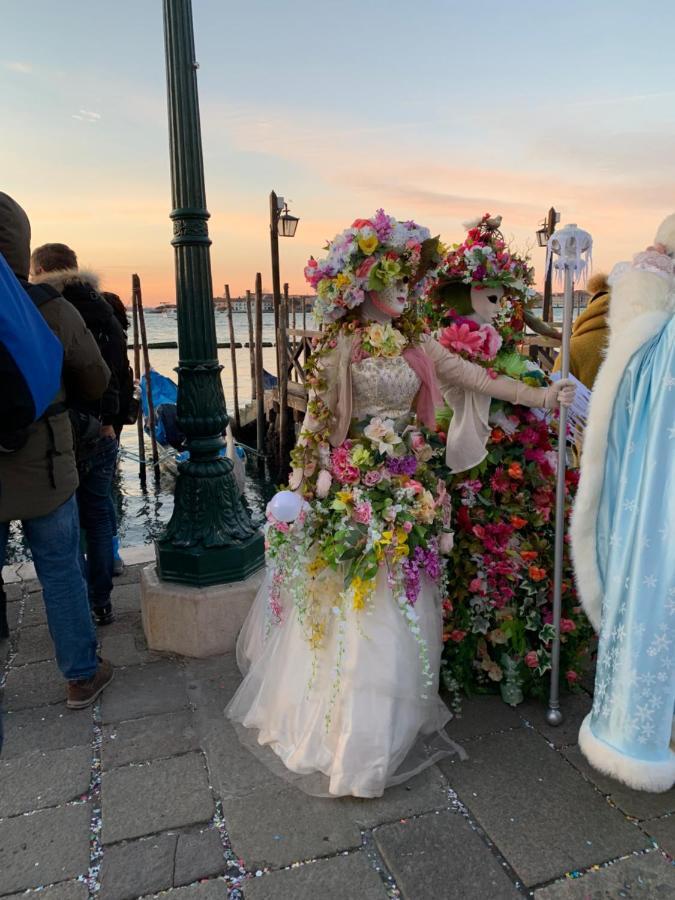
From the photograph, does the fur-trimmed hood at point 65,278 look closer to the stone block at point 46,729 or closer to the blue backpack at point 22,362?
the blue backpack at point 22,362

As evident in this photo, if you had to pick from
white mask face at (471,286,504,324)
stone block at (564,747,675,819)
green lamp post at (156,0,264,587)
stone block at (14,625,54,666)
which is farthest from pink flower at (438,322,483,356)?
stone block at (14,625,54,666)

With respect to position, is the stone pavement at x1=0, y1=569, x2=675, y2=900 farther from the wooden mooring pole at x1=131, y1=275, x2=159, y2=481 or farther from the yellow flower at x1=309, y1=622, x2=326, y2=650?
the wooden mooring pole at x1=131, y1=275, x2=159, y2=481

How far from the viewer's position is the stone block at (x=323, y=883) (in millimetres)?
1841

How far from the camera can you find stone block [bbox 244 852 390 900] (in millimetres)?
1841

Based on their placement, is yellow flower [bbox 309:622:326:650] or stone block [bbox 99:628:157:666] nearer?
yellow flower [bbox 309:622:326:650]

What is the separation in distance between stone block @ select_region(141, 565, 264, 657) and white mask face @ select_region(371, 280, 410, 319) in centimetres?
153

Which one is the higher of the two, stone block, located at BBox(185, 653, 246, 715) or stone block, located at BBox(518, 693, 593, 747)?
stone block, located at BBox(518, 693, 593, 747)

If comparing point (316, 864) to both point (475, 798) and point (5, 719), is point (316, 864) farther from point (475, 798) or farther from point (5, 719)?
point (5, 719)

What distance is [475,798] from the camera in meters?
2.20

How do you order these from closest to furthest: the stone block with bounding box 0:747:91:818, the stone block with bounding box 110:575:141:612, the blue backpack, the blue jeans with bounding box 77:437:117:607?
the blue backpack
the stone block with bounding box 0:747:91:818
the blue jeans with bounding box 77:437:117:607
the stone block with bounding box 110:575:141:612

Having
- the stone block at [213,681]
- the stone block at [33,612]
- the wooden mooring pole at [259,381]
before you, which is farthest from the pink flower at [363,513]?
the wooden mooring pole at [259,381]

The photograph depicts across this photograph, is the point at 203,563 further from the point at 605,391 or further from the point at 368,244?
the point at 605,391

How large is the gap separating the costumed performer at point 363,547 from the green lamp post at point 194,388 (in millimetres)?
639

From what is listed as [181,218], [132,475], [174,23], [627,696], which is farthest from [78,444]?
[132,475]
